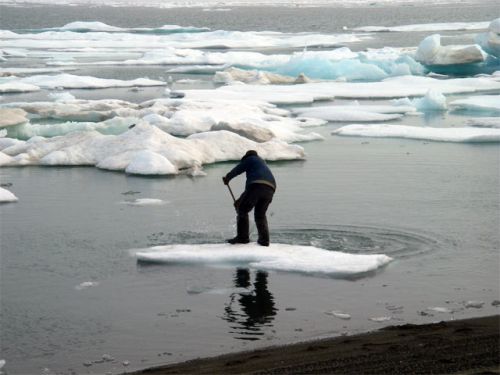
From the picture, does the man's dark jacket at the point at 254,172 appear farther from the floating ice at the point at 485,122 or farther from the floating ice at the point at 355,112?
the floating ice at the point at 355,112

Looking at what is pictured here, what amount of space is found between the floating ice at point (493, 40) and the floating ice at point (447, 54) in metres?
0.57

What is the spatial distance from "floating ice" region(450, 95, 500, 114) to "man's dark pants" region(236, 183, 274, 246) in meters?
14.0

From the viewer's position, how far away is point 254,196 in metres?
10.7

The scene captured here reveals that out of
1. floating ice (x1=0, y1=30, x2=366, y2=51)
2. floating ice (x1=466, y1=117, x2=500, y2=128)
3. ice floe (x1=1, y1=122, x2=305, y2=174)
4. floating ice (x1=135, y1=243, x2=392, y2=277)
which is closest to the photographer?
floating ice (x1=135, y1=243, x2=392, y2=277)

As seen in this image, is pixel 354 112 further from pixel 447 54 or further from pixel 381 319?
pixel 381 319

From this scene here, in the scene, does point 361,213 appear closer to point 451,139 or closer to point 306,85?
point 451,139

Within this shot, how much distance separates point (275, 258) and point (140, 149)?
673 centimetres

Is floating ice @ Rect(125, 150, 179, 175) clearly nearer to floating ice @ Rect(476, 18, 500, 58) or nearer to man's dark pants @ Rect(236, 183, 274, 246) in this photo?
man's dark pants @ Rect(236, 183, 274, 246)

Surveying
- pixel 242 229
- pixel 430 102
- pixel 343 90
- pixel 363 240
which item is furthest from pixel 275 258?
pixel 343 90

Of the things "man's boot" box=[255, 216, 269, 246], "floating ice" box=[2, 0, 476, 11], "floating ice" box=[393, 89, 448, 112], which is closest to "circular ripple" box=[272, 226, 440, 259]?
"man's boot" box=[255, 216, 269, 246]

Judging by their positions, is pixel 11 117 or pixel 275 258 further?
pixel 11 117

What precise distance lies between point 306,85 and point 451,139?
10171mm

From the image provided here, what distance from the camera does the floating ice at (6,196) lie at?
46.0 ft

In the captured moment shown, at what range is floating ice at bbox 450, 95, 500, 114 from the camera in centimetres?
2372
